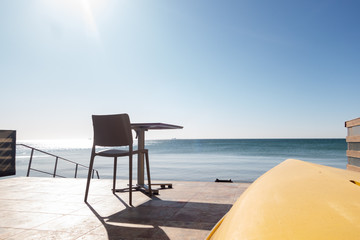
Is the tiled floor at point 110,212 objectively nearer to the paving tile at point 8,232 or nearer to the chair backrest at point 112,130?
the paving tile at point 8,232

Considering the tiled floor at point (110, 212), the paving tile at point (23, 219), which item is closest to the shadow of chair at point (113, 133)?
the tiled floor at point (110, 212)

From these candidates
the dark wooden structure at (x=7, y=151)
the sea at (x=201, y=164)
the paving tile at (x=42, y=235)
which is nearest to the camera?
the paving tile at (x=42, y=235)

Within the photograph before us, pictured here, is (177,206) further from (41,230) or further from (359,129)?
(359,129)

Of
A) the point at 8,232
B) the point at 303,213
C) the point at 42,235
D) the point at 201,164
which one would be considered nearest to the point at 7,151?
the point at 8,232

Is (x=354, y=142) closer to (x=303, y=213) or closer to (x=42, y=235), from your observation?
(x=303, y=213)

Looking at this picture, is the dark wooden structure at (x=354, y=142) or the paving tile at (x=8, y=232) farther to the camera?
the dark wooden structure at (x=354, y=142)

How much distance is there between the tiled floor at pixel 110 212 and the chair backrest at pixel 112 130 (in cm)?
71

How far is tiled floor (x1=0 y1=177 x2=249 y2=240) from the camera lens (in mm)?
1852

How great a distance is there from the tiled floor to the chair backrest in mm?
706

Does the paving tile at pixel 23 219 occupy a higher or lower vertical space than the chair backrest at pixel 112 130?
lower

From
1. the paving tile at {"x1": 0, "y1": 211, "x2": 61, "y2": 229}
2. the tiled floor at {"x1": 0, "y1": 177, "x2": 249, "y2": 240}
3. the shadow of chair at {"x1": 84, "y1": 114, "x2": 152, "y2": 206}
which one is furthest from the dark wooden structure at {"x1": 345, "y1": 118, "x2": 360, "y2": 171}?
the paving tile at {"x1": 0, "y1": 211, "x2": 61, "y2": 229}

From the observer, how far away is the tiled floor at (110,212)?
72.9 inches

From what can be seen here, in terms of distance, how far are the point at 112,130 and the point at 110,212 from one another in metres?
0.90

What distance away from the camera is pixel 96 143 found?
2891 millimetres
